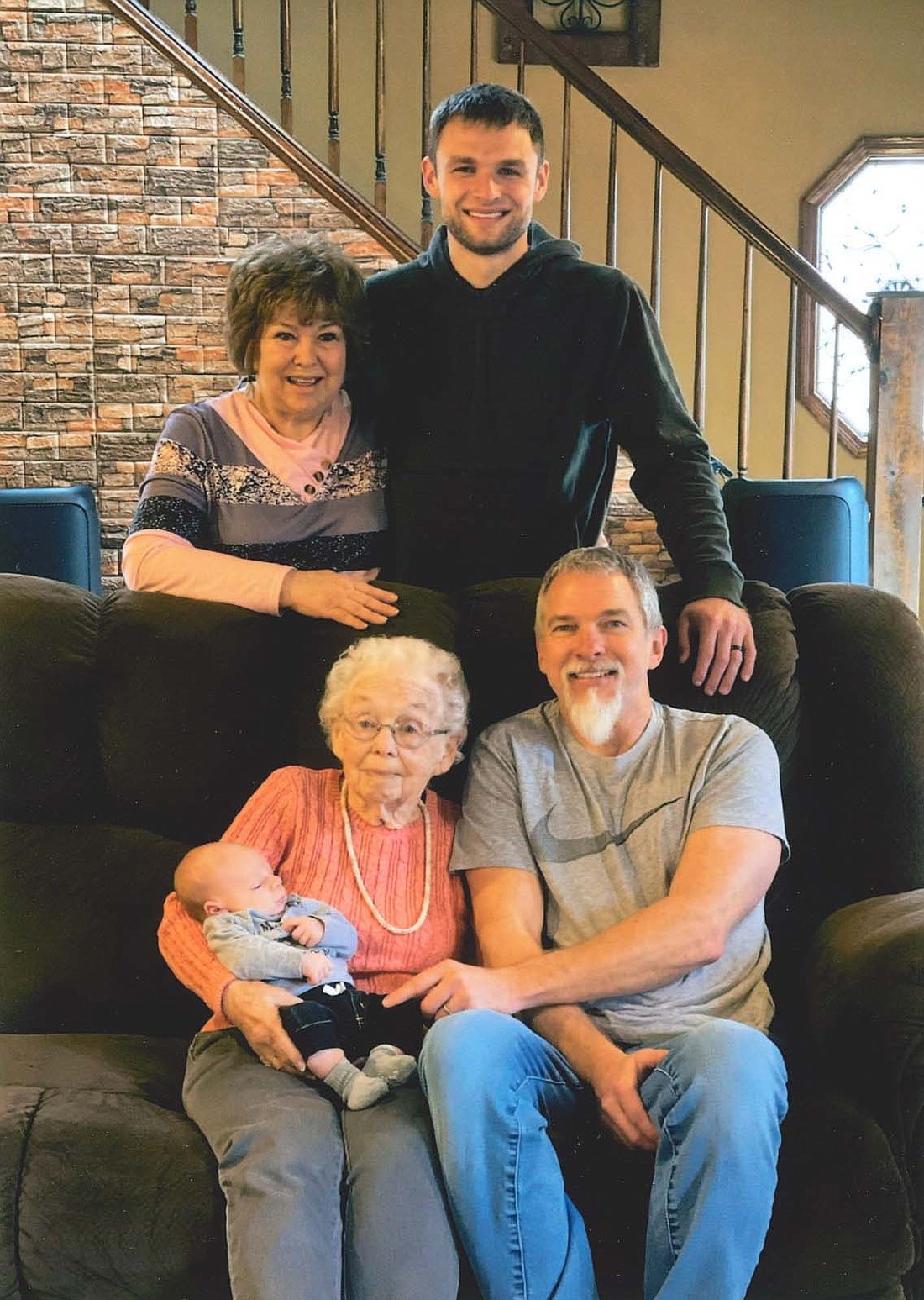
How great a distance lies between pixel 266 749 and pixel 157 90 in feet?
9.25

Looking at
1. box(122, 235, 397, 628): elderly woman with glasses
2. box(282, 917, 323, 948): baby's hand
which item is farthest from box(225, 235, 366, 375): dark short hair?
box(282, 917, 323, 948): baby's hand

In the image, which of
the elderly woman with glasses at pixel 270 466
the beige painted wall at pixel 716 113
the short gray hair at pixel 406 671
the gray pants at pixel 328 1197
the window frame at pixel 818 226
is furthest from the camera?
the window frame at pixel 818 226

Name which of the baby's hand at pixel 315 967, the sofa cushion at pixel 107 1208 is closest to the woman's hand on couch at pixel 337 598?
the baby's hand at pixel 315 967

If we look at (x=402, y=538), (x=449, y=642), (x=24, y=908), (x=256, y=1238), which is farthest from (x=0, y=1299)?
(x=402, y=538)

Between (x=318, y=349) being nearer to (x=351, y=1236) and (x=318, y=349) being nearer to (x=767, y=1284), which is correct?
(x=351, y=1236)

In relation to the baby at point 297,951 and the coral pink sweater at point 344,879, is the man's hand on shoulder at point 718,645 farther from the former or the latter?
the baby at point 297,951

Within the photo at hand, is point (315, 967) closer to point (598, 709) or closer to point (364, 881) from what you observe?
point (364, 881)

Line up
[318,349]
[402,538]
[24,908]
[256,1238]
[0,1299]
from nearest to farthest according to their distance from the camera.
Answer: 1. [256,1238]
2. [0,1299]
3. [24,908]
4. [318,349]
5. [402,538]

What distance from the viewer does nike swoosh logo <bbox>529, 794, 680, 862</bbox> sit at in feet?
6.09

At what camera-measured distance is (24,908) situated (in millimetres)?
2070

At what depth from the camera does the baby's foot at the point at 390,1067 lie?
1642mm

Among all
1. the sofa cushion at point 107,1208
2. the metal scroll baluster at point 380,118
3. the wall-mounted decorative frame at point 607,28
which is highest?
the wall-mounted decorative frame at point 607,28

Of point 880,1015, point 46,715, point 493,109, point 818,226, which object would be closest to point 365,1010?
point 880,1015

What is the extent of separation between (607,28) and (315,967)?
565cm
